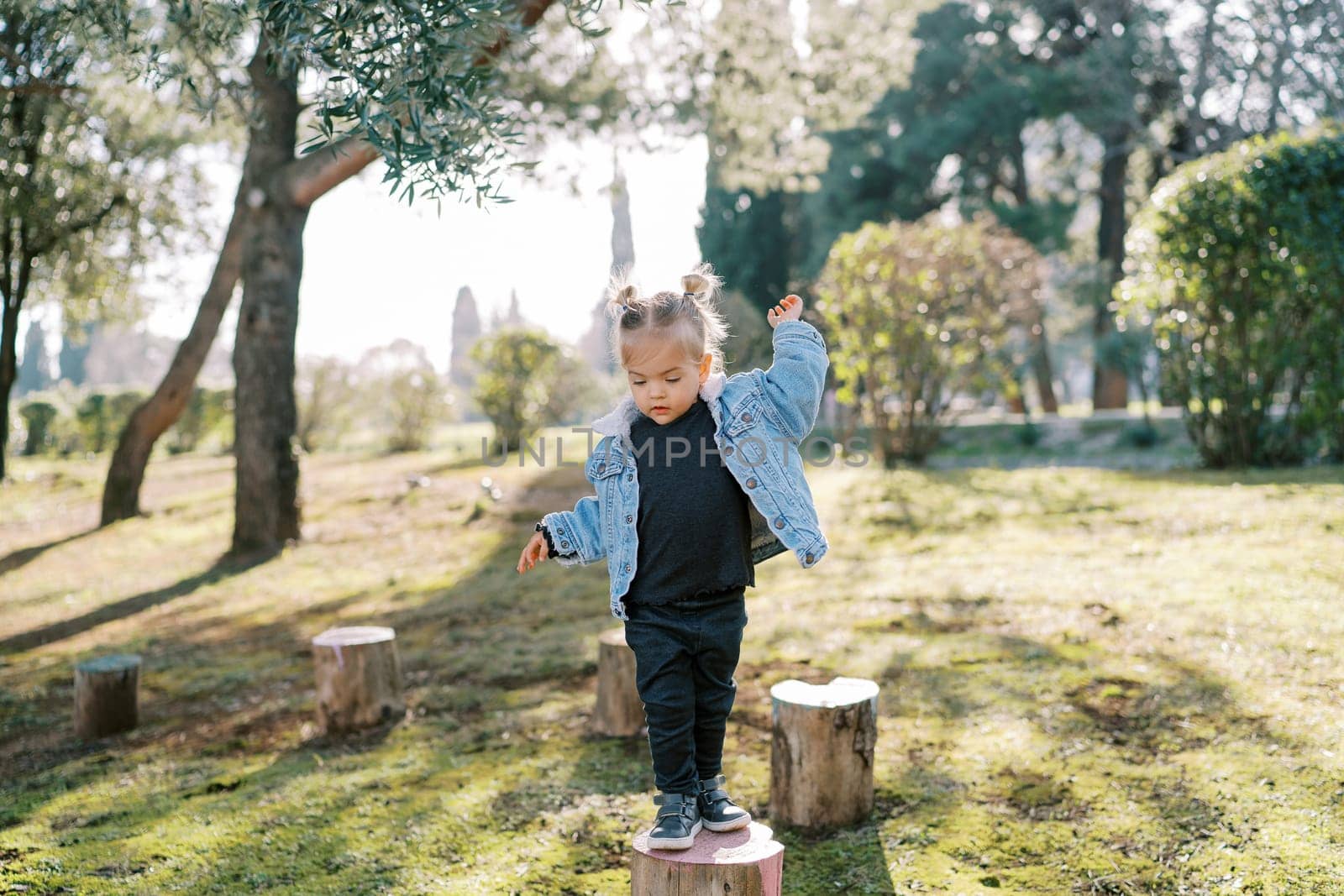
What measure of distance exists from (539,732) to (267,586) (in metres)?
5.60

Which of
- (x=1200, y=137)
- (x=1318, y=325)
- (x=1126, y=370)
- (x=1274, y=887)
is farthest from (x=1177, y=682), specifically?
(x=1200, y=137)

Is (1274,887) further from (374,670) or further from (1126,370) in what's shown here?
(1126,370)

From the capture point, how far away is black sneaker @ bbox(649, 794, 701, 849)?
2695 mm

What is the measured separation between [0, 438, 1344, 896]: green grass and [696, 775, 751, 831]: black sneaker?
62 centimetres

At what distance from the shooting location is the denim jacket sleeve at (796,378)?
2865mm

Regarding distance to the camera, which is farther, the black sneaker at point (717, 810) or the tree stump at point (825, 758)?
the tree stump at point (825, 758)

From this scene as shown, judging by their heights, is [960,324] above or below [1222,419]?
above

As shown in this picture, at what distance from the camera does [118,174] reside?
15.6 metres

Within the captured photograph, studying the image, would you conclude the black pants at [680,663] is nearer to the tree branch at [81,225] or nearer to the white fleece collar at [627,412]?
the white fleece collar at [627,412]

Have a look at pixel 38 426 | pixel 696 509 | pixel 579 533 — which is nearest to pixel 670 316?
pixel 696 509

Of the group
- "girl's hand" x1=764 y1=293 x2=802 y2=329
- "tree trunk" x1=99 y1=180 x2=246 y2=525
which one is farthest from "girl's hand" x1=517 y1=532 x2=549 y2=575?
"tree trunk" x1=99 y1=180 x2=246 y2=525

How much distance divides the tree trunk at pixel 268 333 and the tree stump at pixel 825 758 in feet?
26.9

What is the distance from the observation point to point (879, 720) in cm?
468

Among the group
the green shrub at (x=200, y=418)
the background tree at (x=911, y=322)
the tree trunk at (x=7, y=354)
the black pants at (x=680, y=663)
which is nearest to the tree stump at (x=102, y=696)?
the black pants at (x=680, y=663)
